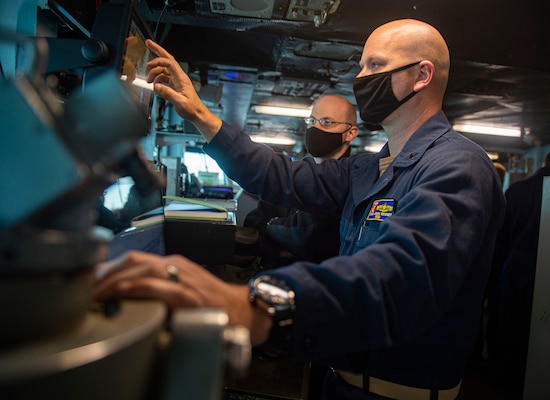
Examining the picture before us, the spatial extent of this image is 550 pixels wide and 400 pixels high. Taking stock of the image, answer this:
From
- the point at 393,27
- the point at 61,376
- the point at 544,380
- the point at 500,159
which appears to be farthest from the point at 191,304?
the point at 500,159

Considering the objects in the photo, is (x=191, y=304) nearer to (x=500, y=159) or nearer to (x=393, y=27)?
(x=393, y=27)

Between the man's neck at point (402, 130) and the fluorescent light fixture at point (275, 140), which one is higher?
the fluorescent light fixture at point (275, 140)

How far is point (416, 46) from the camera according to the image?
1.44 m

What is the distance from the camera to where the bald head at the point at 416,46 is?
1.44 metres

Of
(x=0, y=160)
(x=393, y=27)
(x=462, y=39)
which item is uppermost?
(x=462, y=39)

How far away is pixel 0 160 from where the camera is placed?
0.40 m

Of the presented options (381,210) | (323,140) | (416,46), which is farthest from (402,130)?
(323,140)

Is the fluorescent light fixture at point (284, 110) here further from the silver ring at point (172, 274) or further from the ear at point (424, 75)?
the silver ring at point (172, 274)

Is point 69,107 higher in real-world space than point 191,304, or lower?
higher

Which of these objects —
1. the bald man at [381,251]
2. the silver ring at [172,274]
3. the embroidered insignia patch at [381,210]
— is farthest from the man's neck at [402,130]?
the silver ring at [172,274]

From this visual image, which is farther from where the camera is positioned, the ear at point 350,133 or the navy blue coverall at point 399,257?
the ear at point 350,133

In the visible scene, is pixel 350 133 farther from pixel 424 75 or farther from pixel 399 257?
pixel 399 257

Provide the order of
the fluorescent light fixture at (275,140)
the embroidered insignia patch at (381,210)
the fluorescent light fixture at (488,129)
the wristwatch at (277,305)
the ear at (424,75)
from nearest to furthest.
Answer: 1. the wristwatch at (277,305)
2. the embroidered insignia patch at (381,210)
3. the ear at (424,75)
4. the fluorescent light fixture at (488,129)
5. the fluorescent light fixture at (275,140)

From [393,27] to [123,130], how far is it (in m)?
1.40
